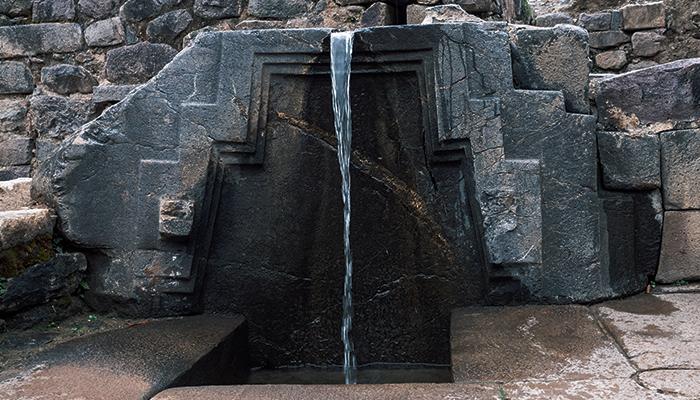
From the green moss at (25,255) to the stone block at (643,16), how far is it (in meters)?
5.84

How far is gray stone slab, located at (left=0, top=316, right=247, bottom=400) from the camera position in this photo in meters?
1.79

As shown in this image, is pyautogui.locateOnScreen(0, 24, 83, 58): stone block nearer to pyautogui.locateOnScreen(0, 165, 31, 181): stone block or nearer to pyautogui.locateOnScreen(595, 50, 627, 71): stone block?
pyautogui.locateOnScreen(0, 165, 31, 181): stone block

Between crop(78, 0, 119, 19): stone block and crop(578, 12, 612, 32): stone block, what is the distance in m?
4.77

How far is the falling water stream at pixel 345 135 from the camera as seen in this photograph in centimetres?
259

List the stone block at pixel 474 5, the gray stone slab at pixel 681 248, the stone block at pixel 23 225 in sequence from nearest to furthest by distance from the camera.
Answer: the stone block at pixel 23 225 < the gray stone slab at pixel 681 248 < the stone block at pixel 474 5

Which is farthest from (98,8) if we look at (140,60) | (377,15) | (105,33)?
(377,15)

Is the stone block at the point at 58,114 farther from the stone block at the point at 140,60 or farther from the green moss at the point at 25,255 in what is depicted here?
the green moss at the point at 25,255

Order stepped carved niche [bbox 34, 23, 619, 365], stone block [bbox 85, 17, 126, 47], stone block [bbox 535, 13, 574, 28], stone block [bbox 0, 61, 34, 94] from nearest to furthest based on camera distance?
stepped carved niche [bbox 34, 23, 619, 365] < stone block [bbox 85, 17, 126, 47] < stone block [bbox 0, 61, 34, 94] < stone block [bbox 535, 13, 574, 28]

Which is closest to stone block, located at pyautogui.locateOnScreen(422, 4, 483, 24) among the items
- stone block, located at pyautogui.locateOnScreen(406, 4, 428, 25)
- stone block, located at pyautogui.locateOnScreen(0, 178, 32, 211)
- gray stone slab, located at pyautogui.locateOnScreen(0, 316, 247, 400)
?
stone block, located at pyautogui.locateOnScreen(406, 4, 428, 25)

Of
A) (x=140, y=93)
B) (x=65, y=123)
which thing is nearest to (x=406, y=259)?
(x=140, y=93)

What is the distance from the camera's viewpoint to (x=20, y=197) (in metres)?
2.87

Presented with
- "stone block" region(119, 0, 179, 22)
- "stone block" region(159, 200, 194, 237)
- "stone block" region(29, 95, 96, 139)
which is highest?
"stone block" region(119, 0, 179, 22)

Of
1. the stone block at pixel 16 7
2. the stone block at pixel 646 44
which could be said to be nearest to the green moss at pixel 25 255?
the stone block at pixel 16 7

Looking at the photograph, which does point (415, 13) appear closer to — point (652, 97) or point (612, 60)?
point (652, 97)
